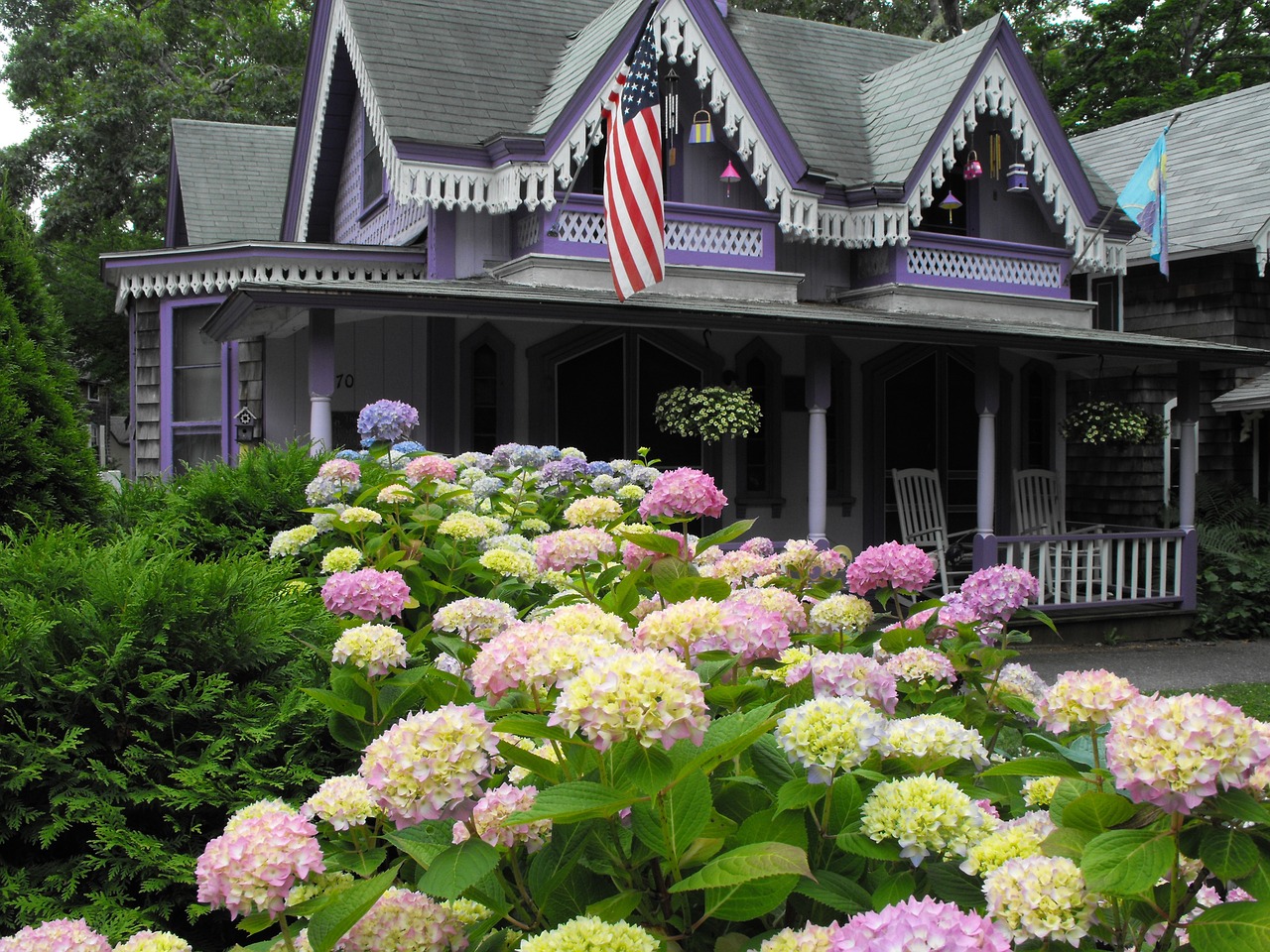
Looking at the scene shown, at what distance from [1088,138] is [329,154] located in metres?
14.7

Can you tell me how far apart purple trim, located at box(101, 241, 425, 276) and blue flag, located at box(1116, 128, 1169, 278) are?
8.77 m

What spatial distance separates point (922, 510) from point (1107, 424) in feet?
A: 7.98

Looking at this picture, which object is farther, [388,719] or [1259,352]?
[1259,352]

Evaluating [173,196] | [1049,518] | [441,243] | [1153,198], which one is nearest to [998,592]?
[441,243]

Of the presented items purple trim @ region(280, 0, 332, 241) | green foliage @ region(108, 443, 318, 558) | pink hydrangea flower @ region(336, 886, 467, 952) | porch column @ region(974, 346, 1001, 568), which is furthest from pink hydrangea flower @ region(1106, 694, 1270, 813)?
purple trim @ region(280, 0, 332, 241)

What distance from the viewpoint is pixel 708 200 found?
42.6 ft

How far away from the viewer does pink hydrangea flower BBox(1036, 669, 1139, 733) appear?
1.74 metres

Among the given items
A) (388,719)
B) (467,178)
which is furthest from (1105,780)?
(467,178)

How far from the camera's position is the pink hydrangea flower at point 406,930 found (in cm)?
155

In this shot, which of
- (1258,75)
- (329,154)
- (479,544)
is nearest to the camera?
(479,544)

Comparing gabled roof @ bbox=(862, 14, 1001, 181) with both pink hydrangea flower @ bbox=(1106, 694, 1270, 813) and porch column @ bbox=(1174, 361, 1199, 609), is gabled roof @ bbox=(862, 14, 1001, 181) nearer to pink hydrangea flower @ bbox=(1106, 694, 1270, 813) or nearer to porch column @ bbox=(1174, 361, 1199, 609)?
porch column @ bbox=(1174, 361, 1199, 609)

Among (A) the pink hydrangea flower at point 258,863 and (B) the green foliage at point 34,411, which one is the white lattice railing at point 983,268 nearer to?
(B) the green foliage at point 34,411

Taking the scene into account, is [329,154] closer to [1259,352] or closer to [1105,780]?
[1259,352]

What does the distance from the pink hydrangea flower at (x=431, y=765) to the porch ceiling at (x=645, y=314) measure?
26.8 ft
